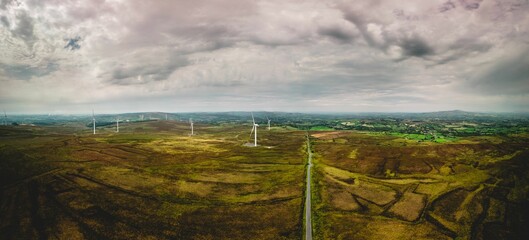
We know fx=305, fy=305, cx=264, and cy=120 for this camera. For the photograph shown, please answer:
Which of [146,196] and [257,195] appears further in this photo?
[257,195]

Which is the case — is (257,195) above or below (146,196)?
below

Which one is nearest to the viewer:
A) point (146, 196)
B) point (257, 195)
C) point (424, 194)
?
point (146, 196)

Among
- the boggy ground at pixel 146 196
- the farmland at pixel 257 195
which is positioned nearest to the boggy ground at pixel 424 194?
the farmland at pixel 257 195

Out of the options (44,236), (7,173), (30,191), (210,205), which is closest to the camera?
(44,236)

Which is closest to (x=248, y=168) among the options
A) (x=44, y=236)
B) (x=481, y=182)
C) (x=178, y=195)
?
(x=178, y=195)

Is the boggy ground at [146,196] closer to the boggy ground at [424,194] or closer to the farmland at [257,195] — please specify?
the farmland at [257,195]

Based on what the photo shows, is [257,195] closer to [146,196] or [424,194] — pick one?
[146,196]

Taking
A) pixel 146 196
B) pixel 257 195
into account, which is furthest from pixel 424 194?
pixel 146 196

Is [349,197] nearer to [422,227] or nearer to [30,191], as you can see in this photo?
[422,227]

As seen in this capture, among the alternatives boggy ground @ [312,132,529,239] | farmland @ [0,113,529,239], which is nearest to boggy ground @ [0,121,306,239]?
farmland @ [0,113,529,239]
